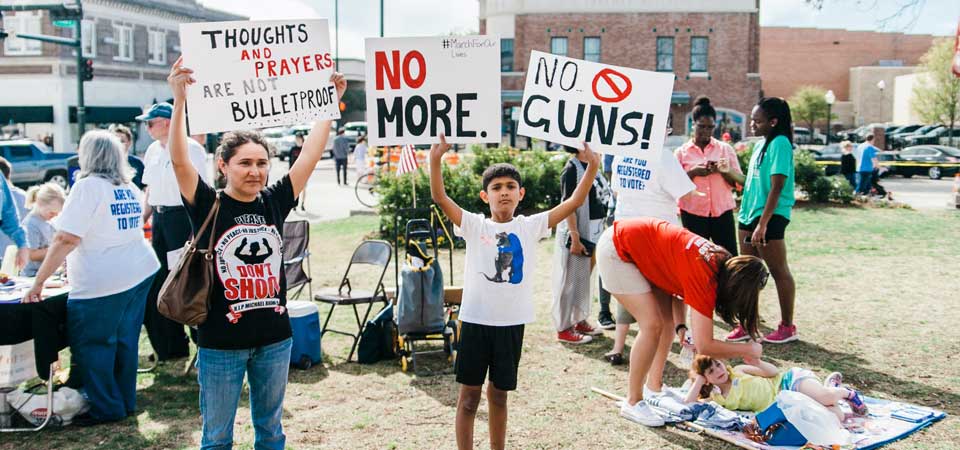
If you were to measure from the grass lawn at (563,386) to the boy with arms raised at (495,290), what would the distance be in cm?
78

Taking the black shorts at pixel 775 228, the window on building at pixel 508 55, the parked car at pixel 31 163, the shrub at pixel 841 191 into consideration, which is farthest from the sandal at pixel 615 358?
the window on building at pixel 508 55

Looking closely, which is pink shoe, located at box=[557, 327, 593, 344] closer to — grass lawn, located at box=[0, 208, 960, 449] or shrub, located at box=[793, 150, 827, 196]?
grass lawn, located at box=[0, 208, 960, 449]

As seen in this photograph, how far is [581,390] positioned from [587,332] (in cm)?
157

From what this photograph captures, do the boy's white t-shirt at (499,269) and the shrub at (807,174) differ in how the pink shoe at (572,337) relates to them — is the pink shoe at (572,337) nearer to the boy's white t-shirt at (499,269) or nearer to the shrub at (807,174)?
the boy's white t-shirt at (499,269)

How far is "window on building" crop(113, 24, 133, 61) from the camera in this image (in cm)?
4572

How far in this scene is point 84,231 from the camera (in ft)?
16.7

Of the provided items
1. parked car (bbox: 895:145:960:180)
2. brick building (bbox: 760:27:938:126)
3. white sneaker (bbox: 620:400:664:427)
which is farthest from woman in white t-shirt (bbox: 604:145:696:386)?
brick building (bbox: 760:27:938:126)

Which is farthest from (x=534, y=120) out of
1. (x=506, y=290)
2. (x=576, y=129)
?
(x=506, y=290)

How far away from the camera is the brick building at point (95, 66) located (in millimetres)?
41188

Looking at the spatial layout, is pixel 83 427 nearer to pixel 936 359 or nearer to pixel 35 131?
pixel 936 359

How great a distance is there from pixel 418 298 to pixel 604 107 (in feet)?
7.83

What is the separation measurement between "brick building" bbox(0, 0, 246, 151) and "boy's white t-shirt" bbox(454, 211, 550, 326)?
1440 inches

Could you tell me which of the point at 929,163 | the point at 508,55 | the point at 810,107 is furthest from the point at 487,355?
the point at 810,107

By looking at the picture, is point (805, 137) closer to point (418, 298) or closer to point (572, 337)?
point (572, 337)
